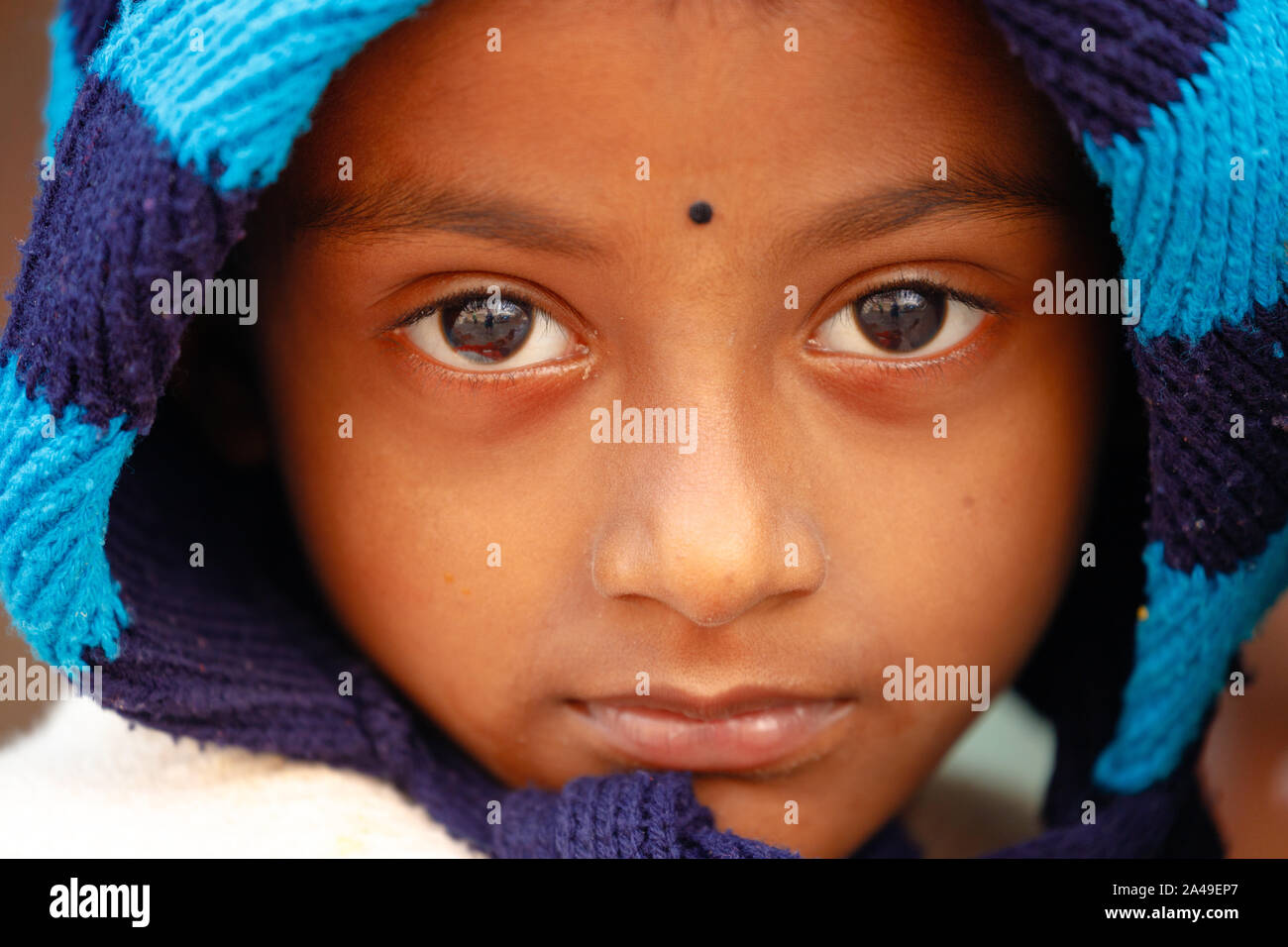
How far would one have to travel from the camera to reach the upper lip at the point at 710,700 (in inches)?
33.4

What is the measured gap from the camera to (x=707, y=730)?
873 millimetres

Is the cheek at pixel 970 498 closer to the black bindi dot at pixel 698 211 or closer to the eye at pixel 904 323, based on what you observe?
the eye at pixel 904 323

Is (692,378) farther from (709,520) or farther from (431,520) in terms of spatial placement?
(431,520)

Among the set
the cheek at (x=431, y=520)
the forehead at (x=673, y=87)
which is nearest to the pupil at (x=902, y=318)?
the forehead at (x=673, y=87)

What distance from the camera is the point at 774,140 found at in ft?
2.52

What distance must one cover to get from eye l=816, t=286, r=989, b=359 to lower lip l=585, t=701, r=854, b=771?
0.24 metres

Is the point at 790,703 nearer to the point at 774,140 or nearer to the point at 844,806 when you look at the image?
the point at 844,806

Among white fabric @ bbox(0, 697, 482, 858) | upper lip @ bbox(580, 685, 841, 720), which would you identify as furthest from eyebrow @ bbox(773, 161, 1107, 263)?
white fabric @ bbox(0, 697, 482, 858)

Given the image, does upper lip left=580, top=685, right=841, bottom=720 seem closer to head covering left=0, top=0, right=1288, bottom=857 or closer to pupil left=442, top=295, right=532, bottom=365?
head covering left=0, top=0, right=1288, bottom=857

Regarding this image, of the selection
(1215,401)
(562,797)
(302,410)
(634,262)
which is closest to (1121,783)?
(1215,401)

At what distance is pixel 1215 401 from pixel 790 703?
33cm

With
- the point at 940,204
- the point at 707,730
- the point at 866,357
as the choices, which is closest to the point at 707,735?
the point at 707,730

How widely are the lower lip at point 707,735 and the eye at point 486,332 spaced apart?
0.24 m

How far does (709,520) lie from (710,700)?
133mm
